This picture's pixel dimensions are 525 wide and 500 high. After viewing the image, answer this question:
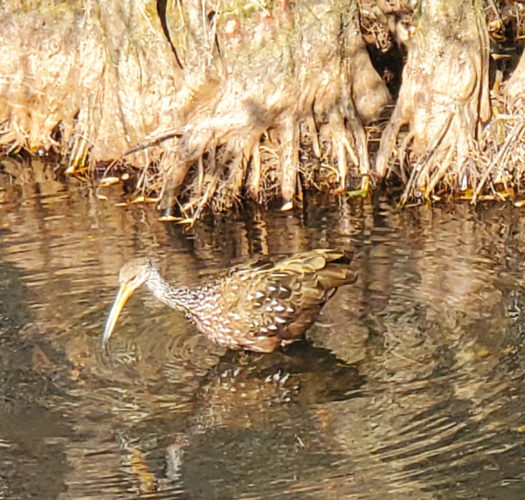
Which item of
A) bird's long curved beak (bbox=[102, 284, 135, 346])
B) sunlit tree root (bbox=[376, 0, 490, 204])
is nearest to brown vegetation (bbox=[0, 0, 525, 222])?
sunlit tree root (bbox=[376, 0, 490, 204])

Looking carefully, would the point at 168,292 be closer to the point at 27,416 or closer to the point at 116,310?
the point at 116,310

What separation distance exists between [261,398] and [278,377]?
0.41m

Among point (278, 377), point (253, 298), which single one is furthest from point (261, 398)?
point (253, 298)

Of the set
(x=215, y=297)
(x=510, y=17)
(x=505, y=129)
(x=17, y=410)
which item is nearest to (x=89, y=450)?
(x=17, y=410)

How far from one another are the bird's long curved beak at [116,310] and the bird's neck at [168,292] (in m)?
0.18

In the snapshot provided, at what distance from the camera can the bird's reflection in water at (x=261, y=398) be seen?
7.57 metres

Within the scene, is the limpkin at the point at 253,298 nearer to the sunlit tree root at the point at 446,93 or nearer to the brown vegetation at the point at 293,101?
the brown vegetation at the point at 293,101

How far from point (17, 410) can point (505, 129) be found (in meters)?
5.85

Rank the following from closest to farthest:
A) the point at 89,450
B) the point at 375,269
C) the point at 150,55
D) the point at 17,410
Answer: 1. the point at 89,450
2. the point at 17,410
3. the point at 375,269
4. the point at 150,55

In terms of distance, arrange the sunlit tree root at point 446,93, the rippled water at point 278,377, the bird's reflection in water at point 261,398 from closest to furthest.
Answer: the rippled water at point 278,377 < the bird's reflection in water at point 261,398 < the sunlit tree root at point 446,93

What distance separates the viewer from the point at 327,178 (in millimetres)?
12547

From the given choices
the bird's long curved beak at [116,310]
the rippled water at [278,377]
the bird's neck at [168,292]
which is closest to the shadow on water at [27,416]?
the rippled water at [278,377]

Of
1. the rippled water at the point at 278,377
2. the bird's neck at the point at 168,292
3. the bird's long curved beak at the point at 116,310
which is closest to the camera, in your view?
the rippled water at the point at 278,377

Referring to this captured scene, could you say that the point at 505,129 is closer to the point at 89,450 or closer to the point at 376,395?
the point at 376,395
